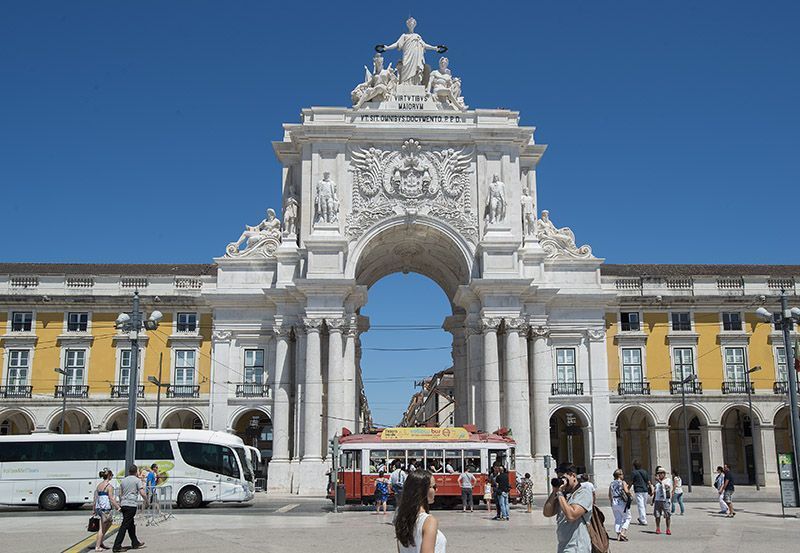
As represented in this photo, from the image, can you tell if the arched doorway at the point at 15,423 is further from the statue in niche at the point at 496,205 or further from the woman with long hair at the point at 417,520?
the woman with long hair at the point at 417,520

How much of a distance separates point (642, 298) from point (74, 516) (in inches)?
1371

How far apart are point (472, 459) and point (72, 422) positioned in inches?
1119

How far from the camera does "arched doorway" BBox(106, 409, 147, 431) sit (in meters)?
51.3

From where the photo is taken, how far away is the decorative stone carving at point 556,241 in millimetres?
52031

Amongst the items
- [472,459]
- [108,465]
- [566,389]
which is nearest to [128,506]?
[108,465]

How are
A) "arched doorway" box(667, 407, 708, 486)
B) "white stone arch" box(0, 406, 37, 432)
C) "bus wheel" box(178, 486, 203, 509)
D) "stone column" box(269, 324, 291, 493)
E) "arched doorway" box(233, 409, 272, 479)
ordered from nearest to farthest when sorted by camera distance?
"bus wheel" box(178, 486, 203, 509) → "stone column" box(269, 324, 291, 493) → "white stone arch" box(0, 406, 37, 432) → "arched doorway" box(233, 409, 272, 479) → "arched doorway" box(667, 407, 708, 486)

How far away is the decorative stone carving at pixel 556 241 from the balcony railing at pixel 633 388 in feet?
25.7

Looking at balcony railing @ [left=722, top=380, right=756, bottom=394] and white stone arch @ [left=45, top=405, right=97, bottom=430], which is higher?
balcony railing @ [left=722, top=380, right=756, bottom=394]

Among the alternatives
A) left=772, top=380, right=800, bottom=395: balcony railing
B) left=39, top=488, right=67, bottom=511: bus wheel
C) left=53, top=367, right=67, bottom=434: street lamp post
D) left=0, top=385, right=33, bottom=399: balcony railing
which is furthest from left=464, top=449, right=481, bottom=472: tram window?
left=0, top=385, right=33, bottom=399: balcony railing

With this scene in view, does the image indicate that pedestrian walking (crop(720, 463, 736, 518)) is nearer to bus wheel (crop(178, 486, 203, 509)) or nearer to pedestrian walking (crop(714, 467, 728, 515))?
pedestrian walking (crop(714, 467, 728, 515))

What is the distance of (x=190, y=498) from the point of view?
36750 mm

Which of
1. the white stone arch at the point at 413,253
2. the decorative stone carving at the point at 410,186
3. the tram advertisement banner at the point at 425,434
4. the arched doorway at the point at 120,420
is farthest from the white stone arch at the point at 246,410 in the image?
the tram advertisement banner at the point at 425,434

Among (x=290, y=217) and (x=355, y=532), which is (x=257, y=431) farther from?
(x=355, y=532)

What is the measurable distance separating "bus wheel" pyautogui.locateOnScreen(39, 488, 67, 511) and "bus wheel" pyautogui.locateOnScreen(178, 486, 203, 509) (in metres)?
4.51
